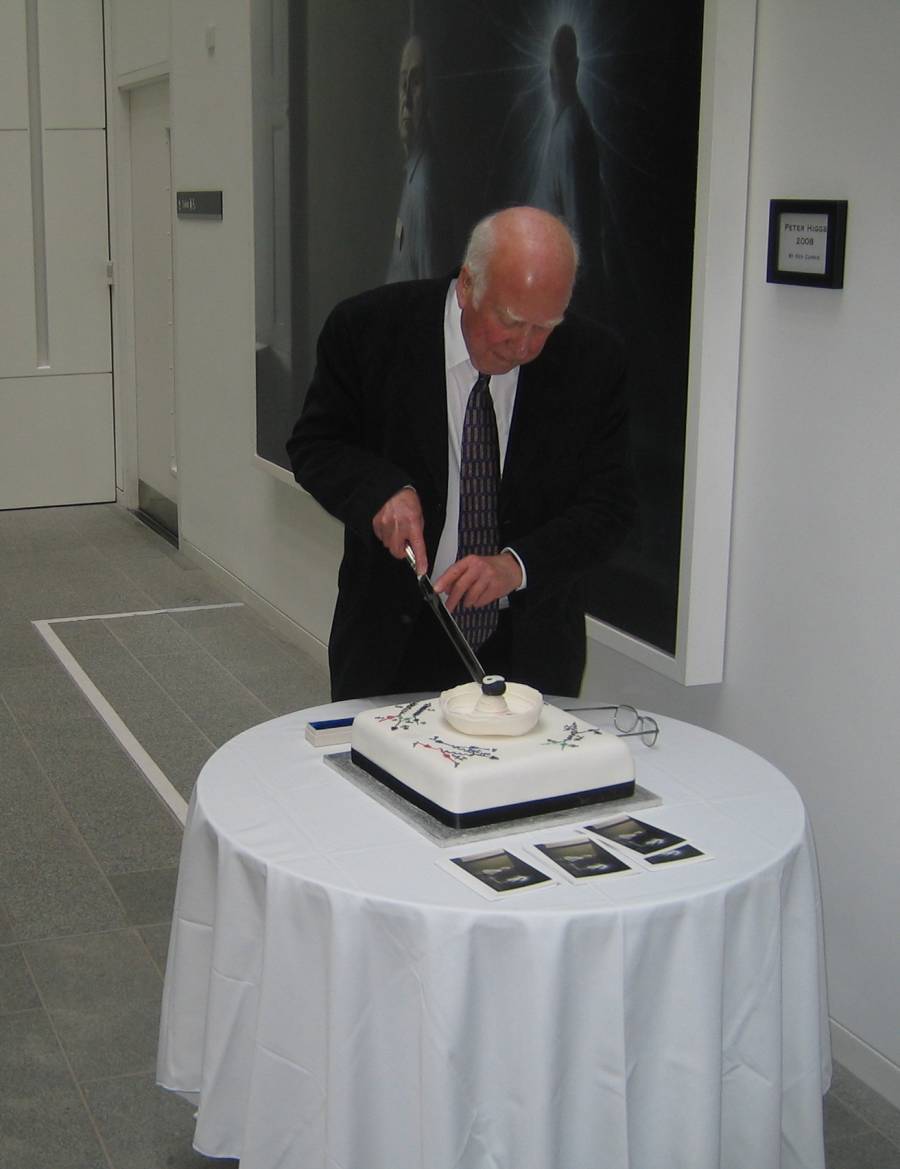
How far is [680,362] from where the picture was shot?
335 centimetres

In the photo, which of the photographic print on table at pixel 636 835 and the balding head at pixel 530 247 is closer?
the photographic print on table at pixel 636 835

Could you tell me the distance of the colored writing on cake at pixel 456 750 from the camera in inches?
88.0

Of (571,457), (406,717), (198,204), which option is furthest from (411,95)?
(406,717)

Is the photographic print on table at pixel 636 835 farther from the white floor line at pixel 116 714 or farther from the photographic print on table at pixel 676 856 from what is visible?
the white floor line at pixel 116 714

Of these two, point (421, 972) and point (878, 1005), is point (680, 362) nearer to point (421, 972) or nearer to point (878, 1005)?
point (878, 1005)

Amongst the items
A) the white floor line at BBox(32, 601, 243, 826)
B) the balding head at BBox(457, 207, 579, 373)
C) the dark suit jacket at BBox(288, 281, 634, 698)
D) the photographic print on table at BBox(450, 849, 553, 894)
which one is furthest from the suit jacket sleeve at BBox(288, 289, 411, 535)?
the white floor line at BBox(32, 601, 243, 826)

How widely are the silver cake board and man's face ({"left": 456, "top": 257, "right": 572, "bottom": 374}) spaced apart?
826 millimetres

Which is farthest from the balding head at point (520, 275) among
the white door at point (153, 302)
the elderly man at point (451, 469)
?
the white door at point (153, 302)

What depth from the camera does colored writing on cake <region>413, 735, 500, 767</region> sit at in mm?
2236

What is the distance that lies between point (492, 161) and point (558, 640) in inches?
68.2

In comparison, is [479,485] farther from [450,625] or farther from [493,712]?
[493,712]

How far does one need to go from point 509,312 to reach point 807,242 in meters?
0.79

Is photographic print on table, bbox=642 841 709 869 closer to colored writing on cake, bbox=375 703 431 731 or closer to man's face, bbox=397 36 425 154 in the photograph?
colored writing on cake, bbox=375 703 431 731

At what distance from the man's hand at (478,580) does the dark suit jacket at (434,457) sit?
0.08 meters
